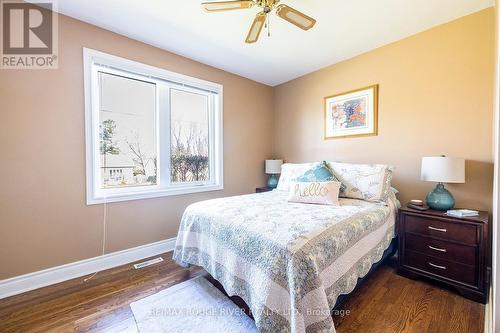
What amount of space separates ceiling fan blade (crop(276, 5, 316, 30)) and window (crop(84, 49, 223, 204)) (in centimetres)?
168

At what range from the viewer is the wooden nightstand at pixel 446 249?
163 cm

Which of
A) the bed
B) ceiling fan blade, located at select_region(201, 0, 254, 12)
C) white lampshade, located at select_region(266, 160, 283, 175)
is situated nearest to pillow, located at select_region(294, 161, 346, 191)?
the bed

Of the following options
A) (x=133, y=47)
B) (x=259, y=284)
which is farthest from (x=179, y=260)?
(x=133, y=47)

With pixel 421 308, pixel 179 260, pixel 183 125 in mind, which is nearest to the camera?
pixel 421 308

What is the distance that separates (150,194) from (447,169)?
122 inches

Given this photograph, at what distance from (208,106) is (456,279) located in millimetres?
3367

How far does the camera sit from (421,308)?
5.23 feet

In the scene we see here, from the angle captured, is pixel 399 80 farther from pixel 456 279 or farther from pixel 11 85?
pixel 11 85

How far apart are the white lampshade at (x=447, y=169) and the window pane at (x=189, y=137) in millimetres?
2695

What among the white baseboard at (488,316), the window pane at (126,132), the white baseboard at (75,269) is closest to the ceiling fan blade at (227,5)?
the window pane at (126,132)

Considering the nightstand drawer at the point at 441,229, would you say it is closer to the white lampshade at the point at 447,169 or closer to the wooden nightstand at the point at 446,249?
the wooden nightstand at the point at 446,249

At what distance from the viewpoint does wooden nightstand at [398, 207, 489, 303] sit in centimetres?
163

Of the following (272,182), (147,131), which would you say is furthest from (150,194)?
(272,182)

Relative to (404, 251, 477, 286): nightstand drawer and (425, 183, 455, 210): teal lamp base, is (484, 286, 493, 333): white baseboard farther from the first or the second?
(425, 183, 455, 210): teal lamp base
